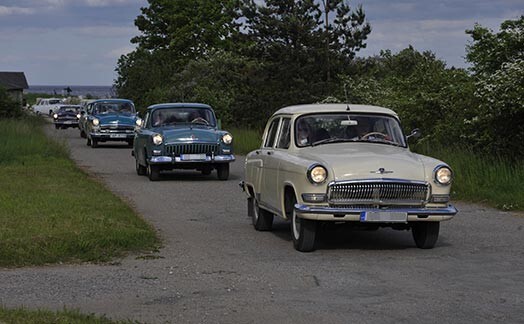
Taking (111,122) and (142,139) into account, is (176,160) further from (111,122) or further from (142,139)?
(111,122)

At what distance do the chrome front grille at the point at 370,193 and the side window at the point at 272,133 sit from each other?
258 centimetres

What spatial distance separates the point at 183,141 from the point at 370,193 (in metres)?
10.9

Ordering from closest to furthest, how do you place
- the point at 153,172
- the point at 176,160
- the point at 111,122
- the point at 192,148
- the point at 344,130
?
the point at 344,130
the point at 176,160
the point at 192,148
the point at 153,172
the point at 111,122

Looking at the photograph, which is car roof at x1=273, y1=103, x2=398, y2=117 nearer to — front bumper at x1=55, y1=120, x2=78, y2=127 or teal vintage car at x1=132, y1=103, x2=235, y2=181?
teal vintage car at x1=132, y1=103, x2=235, y2=181

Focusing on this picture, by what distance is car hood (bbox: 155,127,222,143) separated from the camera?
72.0ft

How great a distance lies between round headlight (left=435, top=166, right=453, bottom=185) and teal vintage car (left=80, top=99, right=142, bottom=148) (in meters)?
26.0

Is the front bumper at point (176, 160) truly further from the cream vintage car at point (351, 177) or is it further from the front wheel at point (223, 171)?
the cream vintage car at point (351, 177)

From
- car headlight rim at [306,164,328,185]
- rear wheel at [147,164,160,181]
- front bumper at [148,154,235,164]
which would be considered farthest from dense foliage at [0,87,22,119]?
car headlight rim at [306,164,328,185]

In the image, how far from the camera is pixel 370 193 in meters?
11.4

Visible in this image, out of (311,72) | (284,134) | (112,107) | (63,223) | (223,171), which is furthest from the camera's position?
(311,72)

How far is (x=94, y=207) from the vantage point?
14758 mm

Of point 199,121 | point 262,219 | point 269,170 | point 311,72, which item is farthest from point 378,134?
point 311,72

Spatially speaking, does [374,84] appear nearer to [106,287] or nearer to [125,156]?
[125,156]

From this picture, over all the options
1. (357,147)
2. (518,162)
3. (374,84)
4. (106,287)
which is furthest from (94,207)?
(374,84)
